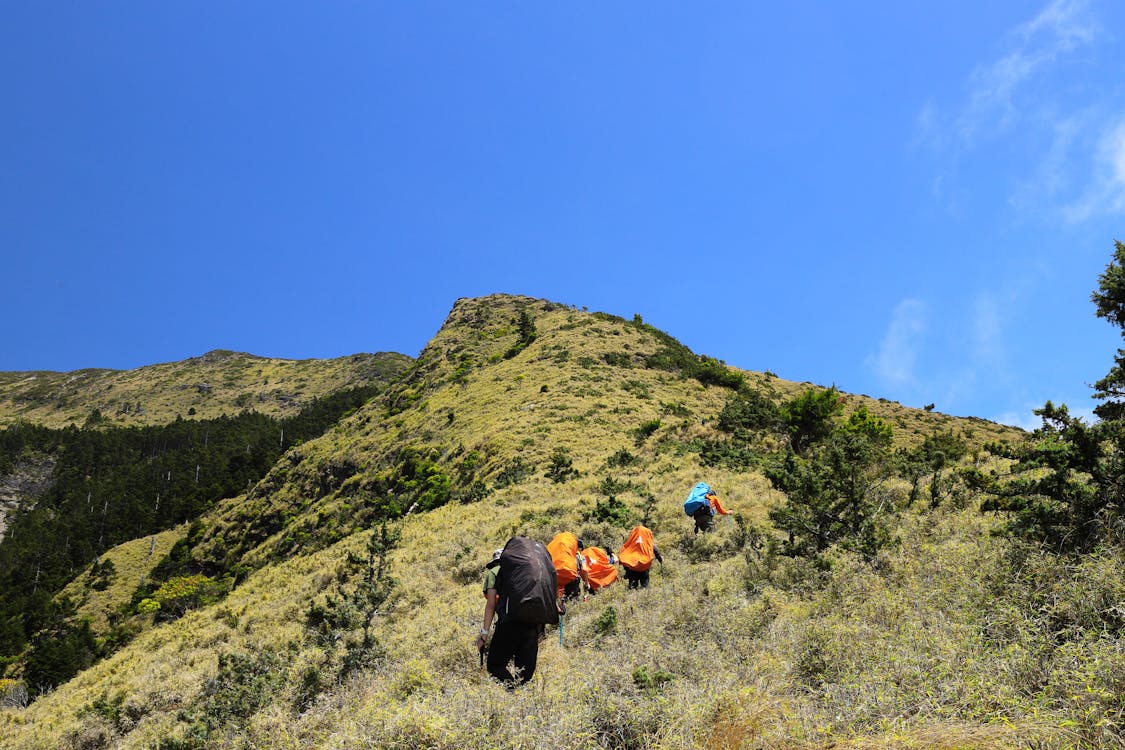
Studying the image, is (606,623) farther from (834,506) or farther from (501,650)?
(834,506)

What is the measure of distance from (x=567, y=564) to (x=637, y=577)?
1.29 metres

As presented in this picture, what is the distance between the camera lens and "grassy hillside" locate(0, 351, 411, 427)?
12075 cm

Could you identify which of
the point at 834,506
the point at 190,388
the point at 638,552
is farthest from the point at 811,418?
the point at 190,388

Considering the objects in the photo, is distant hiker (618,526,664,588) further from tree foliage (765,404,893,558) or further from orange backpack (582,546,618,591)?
tree foliage (765,404,893,558)

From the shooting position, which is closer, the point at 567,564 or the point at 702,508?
the point at 567,564

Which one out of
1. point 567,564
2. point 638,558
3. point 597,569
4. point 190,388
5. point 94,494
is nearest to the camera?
point 567,564

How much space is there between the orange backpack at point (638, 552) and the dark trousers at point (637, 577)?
0.18ft

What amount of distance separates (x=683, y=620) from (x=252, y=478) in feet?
194

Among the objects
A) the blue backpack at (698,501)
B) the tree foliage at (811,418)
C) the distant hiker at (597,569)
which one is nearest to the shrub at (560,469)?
the blue backpack at (698,501)

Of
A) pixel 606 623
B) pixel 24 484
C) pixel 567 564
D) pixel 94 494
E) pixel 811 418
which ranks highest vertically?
pixel 24 484

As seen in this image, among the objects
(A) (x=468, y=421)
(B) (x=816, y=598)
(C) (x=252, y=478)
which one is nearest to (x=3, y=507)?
(C) (x=252, y=478)

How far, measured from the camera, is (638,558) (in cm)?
990

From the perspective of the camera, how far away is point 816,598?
675cm

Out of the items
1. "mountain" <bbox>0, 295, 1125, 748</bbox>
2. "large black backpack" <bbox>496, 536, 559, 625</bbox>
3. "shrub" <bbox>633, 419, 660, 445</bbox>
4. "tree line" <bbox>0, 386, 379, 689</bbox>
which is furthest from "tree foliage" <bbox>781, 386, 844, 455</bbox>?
"tree line" <bbox>0, 386, 379, 689</bbox>
